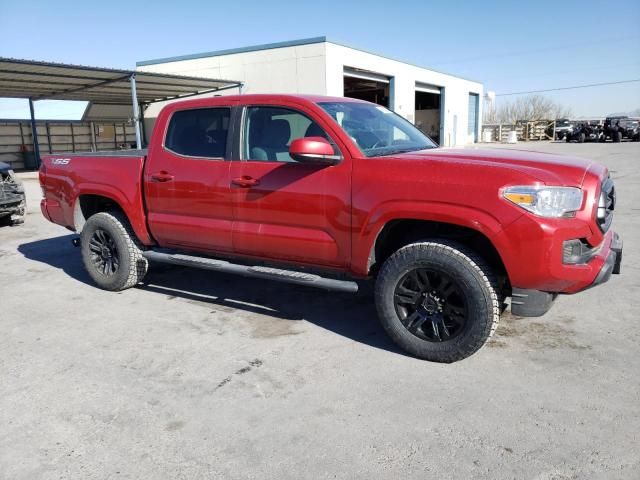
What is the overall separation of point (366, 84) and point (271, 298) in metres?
27.1

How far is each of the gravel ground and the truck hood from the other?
1.29m

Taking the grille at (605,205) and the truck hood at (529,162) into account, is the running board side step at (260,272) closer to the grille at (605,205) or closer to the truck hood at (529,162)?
the truck hood at (529,162)

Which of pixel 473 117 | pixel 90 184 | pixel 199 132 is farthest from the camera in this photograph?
pixel 473 117

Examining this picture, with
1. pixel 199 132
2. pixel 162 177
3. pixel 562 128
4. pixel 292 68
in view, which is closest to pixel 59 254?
pixel 162 177

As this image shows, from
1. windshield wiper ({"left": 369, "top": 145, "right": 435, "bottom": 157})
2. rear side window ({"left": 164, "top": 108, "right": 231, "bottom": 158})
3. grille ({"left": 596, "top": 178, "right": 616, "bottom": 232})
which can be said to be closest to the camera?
grille ({"left": 596, "top": 178, "right": 616, "bottom": 232})

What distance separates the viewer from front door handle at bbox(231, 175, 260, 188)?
428 centimetres

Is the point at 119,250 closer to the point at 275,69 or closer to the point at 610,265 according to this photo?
the point at 610,265

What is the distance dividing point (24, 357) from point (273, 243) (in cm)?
208

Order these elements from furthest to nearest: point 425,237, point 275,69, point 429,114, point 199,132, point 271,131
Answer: point 429,114, point 275,69, point 199,132, point 271,131, point 425,237

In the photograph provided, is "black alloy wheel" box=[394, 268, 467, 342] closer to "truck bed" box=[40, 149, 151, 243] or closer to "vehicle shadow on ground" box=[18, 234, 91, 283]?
"truck bed" box=[40, 149, 151, 243]

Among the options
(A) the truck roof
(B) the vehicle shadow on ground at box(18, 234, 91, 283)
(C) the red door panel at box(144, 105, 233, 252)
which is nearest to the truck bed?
(C) the red door panel at box(144, 105, 233, 252)

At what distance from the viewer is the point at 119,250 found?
5.37 metres

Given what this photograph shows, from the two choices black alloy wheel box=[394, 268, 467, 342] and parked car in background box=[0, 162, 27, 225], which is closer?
black alloy wheel box=[394, 268, 467, 342]

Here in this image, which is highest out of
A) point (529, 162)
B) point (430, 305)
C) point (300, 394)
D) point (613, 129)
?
point (613, 129)
